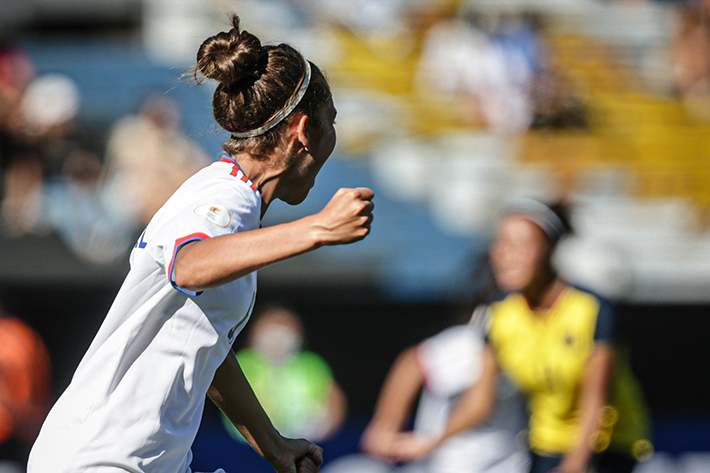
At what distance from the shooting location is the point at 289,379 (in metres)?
6.76

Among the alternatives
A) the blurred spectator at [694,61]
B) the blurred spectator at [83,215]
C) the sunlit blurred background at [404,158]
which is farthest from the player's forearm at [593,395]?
the blurred spectator at [694,61]

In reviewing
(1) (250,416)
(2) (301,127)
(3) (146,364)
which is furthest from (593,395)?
(3) (146,364)

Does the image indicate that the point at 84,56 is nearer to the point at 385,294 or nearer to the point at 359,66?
the point at 359,66

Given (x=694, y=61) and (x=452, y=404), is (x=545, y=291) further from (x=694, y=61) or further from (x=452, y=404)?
(x=694, y=61)

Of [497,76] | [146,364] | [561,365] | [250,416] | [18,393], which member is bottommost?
[18,393]

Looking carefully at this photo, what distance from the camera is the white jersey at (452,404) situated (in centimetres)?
482

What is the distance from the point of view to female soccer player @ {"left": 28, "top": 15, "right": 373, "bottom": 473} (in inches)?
81.7

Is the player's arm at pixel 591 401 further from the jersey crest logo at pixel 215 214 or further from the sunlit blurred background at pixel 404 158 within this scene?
the jersey crest logo at pixel 215 214

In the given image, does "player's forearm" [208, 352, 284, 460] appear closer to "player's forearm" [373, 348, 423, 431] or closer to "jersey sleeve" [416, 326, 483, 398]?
"jersey sleeve" [416, 326, 483, 398]

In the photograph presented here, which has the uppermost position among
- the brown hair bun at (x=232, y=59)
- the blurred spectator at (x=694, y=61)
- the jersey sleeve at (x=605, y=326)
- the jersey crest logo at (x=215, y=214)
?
the blurred spectator at (x=694, y=61)

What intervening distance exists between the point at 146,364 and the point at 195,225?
424mm

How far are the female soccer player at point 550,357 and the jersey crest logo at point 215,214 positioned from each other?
2.79m

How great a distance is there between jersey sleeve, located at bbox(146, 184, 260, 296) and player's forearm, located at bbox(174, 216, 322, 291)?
0.04 m

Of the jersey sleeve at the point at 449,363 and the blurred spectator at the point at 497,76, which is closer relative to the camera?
the jersey sleeve at the point at 449,363
